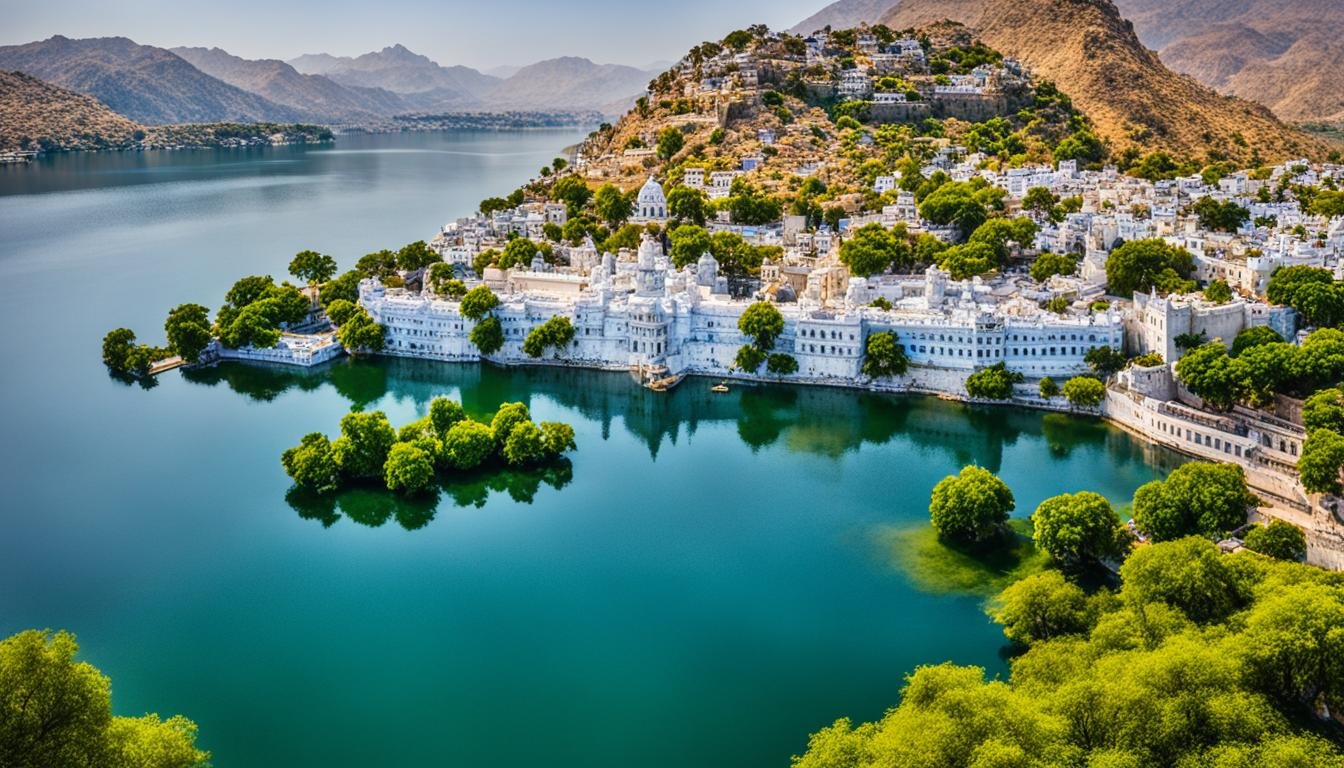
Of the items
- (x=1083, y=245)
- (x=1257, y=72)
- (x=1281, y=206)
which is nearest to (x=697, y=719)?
(x=1083, y=245)

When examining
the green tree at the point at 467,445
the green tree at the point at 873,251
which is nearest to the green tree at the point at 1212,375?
the green tree at the point at 873,251

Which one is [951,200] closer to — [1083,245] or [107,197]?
[1083,245]

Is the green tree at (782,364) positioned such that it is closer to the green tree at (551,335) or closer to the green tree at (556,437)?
the green tree at (551,335)

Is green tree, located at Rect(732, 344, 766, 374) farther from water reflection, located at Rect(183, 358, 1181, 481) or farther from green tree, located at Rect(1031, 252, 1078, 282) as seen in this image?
green tree, located at Rect(1031, 252, 1078, 282)

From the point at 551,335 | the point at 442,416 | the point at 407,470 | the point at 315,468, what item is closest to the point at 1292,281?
the point at 551,335

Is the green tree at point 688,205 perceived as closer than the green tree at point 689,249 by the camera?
No
